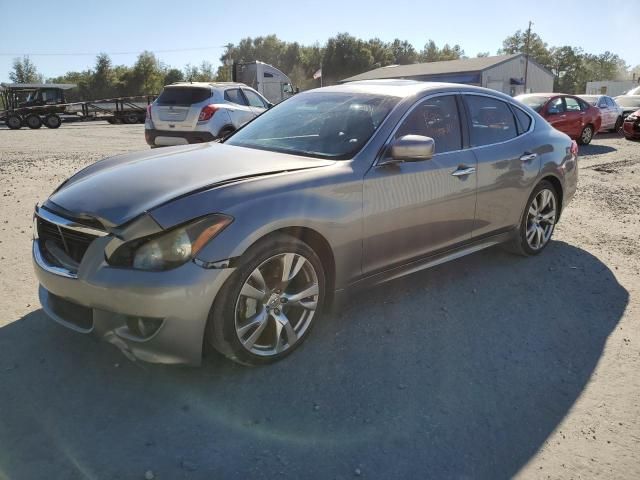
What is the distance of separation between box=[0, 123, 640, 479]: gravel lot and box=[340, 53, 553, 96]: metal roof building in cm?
4246

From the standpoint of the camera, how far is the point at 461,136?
4.17 m

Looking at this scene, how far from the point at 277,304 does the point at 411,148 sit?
51.6 inches

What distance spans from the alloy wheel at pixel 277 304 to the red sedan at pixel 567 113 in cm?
1236

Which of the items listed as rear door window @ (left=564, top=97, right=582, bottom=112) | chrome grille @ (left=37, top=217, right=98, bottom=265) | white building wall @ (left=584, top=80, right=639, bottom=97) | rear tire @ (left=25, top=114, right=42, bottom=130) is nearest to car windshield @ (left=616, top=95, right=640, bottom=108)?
rear door window @ (left=564, top=97, right=582, bottom=112)

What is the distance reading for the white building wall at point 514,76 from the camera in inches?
1774

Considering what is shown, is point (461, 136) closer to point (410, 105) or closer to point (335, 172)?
point (410, 105)

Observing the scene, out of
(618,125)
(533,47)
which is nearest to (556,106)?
(618,125)

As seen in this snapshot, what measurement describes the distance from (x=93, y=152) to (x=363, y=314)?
11343 millimetres

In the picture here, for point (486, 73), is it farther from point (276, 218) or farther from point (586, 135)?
point (276, 218)

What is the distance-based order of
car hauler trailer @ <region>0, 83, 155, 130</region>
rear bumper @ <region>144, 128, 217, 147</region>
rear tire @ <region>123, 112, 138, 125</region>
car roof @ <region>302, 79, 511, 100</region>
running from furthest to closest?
rear tire @ <region>123, 112, 138, 125</region>
car hauler trailer @ <region>0, 83, 155, 130</region>
rear bumper @ <region>144, 128, 217, 147</region>
car roof @ <region>302, 79, 511, 100</region>

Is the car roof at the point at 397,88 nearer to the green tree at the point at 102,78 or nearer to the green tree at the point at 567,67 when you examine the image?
the green tree at the point at 102,78

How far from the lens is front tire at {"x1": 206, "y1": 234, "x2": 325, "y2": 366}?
9.23 feet

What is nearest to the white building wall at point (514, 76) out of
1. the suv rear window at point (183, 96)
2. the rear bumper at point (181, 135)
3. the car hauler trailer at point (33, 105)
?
the car hauler trailer at point (33, 105)

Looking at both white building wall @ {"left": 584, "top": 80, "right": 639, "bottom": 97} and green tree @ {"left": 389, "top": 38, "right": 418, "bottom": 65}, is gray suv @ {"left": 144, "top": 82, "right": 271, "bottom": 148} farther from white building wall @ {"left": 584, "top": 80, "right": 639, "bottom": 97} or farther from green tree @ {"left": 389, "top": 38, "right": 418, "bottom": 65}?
green tree @ {"left": 389, "top": 38, "right": 418, "bottom": 65}
